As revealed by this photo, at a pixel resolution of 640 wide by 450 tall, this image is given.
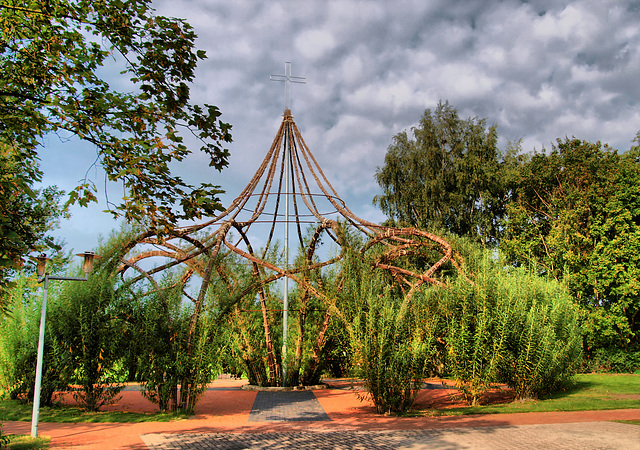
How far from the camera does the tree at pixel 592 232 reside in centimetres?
1953

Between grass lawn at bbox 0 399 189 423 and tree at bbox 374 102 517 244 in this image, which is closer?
grass lawn at bbox 0 399 189 423

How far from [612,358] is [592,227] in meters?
5.73

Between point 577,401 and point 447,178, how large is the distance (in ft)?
58.3

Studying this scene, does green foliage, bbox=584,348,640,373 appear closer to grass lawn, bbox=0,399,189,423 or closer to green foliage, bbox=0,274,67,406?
grass lawn, bbox=0,399,189,423

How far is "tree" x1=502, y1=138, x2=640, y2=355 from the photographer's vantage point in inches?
769

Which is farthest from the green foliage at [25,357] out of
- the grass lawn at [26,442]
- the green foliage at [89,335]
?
the grass lawn at [26,442]

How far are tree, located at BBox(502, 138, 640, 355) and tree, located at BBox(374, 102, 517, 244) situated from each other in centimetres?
274

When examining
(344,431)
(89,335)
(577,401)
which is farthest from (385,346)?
(89,335)

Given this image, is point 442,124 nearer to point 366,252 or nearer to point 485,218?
point 485,218

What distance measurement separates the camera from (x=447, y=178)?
2736 centimetres

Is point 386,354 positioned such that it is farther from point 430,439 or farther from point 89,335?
point 89,335

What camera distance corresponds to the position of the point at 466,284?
35.6 ft

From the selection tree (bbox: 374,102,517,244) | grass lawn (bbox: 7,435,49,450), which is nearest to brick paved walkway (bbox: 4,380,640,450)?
grass lawn (bbox: 7,435,49,450)

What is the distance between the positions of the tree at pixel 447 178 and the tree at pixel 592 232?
274 centimetres
